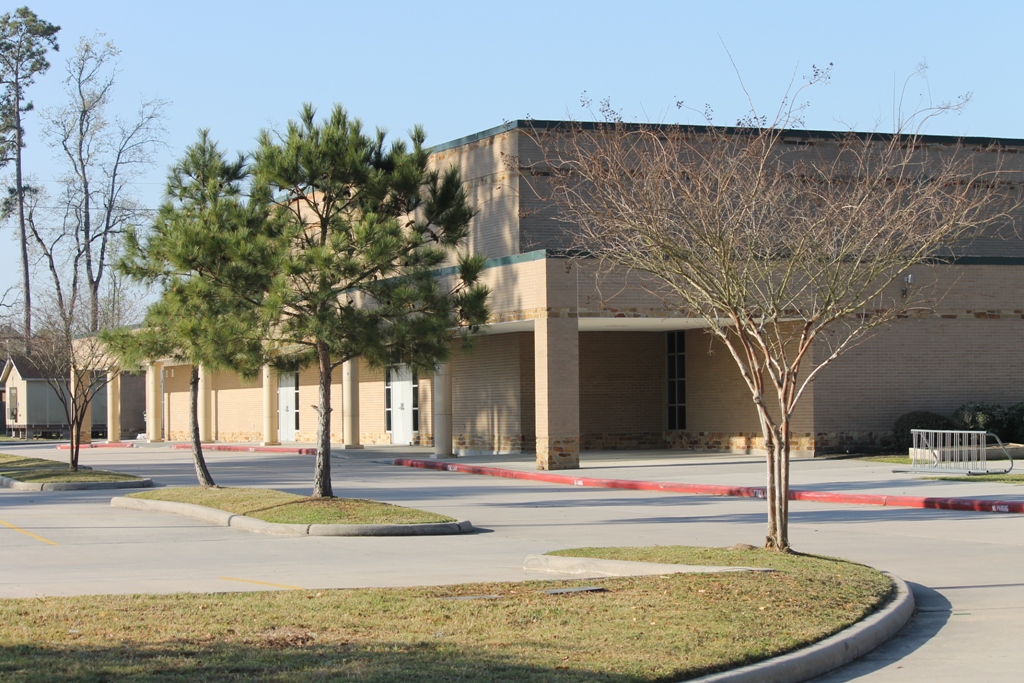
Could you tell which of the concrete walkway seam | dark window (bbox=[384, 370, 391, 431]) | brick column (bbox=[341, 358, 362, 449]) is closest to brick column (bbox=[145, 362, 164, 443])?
dark window (bbox=[384, 370, 391, 431])

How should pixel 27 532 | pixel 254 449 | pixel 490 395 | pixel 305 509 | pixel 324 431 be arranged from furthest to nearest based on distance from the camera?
pixel 254 449 → pixel 490 395 → pixel 324 431 → pixel 305 509 → pixel 27 532

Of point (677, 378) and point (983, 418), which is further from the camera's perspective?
point (677, 378)

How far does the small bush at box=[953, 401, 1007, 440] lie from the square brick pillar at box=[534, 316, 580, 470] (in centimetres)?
999

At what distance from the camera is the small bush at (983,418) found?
2983cm

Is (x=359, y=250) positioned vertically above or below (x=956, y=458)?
above

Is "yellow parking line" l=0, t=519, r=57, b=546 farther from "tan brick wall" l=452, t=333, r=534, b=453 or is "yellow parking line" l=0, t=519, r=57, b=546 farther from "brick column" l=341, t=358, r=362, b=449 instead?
"brick column" l=341, t=358, r=362, b=449

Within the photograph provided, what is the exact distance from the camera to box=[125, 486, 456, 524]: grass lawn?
1639cm

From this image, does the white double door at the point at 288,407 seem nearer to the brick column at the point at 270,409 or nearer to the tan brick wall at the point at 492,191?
the brick column at the point at 270,409

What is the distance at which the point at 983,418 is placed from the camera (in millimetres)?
29719

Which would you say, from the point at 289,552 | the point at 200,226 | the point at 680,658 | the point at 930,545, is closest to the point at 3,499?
the point at 200,226

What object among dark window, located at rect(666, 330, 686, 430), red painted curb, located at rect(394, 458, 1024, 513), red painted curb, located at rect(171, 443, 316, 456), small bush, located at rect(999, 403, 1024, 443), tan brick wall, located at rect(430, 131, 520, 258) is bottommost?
red painted curb, located at rect(171, 443, 316, 456)

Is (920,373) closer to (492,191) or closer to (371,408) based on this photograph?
(492,191)

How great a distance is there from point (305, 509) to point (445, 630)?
9.20 m

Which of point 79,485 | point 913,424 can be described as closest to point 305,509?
point 79,485
